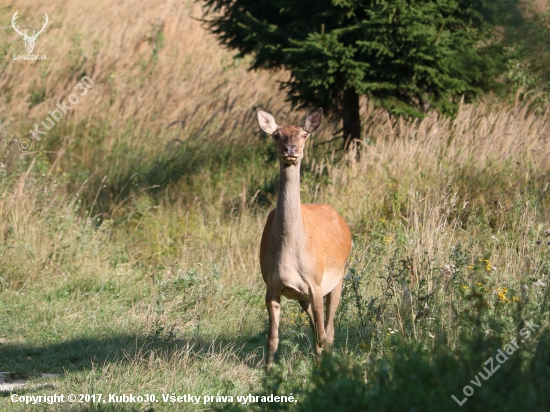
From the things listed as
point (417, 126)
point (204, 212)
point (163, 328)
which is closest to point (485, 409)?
point (163, 328)

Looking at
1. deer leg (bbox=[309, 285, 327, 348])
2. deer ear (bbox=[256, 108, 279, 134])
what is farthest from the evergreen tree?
deer leg (bbox=[309, 285, 327, 348])

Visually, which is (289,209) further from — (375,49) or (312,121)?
(375,49)

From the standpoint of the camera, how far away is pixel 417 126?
39.7 ft

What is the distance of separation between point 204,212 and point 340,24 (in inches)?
128

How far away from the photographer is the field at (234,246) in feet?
16.9

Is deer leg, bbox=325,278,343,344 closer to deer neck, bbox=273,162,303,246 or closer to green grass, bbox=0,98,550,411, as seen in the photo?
green grass, bbox=0,98,550,411

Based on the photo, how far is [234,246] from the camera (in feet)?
33.0

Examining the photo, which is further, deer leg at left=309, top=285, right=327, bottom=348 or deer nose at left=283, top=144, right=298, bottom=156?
deer leg at left=309, top=285, right=327, bottom=348

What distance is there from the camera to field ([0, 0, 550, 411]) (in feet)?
16.9

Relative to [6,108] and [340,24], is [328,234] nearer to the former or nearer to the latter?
[340,24]
